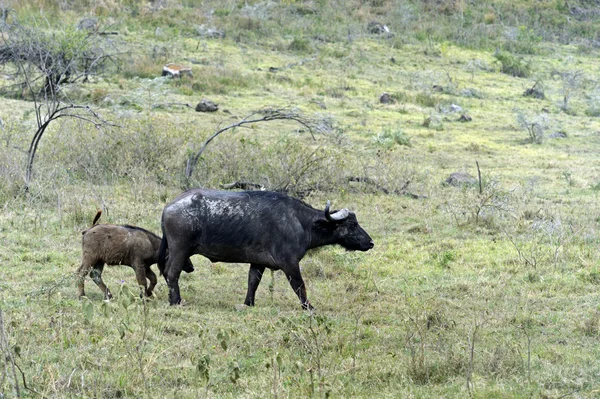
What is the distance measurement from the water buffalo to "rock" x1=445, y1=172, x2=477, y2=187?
8.12 m

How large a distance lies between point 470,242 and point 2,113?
37.1 feet

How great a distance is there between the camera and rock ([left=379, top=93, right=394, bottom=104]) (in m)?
23.3

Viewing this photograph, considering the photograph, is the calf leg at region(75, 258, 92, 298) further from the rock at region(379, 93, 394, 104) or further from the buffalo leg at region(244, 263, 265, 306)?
the rock at region(379, 93, 394, 104)

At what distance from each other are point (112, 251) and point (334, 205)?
5628 mm

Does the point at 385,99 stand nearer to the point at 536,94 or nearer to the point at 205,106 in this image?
the point at 536,94

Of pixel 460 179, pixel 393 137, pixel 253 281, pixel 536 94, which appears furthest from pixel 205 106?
pixel 253 281

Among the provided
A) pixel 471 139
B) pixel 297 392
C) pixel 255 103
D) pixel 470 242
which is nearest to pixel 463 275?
pixel 470 242

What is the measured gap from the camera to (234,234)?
26.8 feet

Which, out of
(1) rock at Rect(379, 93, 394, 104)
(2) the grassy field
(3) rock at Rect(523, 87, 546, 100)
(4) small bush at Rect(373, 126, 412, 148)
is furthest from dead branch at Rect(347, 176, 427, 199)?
(3) rock at Rect(523, 87, 546, 100)

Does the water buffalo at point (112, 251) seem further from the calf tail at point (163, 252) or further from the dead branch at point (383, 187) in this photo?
the dead branch at point (383, 187)

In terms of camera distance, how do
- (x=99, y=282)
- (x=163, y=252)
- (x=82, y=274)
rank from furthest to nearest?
(x=163, y=252) → (x=99, y=282) → (x=82, y=274)

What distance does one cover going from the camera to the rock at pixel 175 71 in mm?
22859

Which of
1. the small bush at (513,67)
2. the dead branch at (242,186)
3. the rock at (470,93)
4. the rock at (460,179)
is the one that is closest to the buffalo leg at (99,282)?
the dead branch at (242,186)

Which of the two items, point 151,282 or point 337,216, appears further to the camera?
point 337,216
